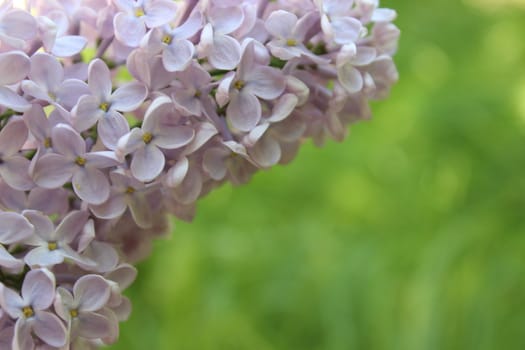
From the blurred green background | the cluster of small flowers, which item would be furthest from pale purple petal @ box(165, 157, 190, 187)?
the blurred green background

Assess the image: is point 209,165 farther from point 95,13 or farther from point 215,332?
point 215,332

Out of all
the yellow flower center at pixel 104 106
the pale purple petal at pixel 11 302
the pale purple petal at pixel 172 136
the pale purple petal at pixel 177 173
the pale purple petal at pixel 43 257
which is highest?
the yellow flower center at pixel 104 106

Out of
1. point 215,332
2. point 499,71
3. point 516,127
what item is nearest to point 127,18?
point 215,332

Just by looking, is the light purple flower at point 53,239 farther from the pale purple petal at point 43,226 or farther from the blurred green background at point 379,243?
the blurred green background at point 379,243

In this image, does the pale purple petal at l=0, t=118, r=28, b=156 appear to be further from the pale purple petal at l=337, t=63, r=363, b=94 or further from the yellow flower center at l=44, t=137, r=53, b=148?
the pale purple petal at l=337, t=63, r=363, b=94

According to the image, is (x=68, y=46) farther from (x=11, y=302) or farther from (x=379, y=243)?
(x=379, y=243)

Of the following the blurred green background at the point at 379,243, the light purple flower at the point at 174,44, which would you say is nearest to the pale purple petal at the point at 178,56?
the light purple flower at the point at 174,44

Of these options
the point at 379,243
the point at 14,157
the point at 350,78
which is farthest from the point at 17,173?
the point at 379,243
